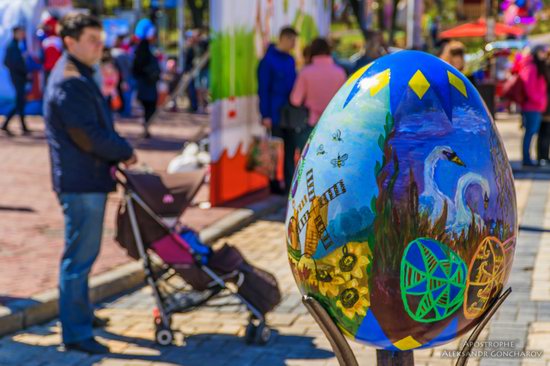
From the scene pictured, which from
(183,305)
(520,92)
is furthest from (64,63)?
(520,92)

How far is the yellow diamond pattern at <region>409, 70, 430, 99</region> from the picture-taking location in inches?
134

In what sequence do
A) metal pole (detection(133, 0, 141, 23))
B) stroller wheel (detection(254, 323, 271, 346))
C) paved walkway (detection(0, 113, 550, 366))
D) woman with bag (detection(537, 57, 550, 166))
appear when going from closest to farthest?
paved walkway (detection(0, 113, 550, 366)), stroller wheel (detection(254, 323, 271, 346)), woman with bag (detection(537, 57, 550, 166)), metal pole (detection(133, 0, 141, 23))

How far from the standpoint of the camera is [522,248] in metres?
→ 8.94

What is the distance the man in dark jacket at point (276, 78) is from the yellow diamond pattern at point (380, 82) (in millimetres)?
8234

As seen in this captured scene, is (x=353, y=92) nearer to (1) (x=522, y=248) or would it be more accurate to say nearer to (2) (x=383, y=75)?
(2) (x=383, y=75)

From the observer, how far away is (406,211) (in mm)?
3311

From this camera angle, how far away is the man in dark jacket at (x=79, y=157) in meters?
5.99

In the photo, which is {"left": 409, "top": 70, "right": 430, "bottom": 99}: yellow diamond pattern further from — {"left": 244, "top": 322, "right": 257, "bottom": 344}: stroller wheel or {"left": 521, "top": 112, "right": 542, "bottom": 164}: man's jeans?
{"left": 521, "top": 112, "right": 542, "bottom": 164}: man's jeans

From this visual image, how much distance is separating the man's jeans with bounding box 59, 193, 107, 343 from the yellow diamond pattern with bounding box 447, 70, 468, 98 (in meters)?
3.05

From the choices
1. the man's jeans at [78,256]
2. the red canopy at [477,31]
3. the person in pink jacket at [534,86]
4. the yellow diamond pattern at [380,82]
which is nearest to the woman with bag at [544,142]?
the person in pink jacket at [534,86]

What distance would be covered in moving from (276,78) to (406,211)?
336 inches

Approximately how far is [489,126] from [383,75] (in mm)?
391

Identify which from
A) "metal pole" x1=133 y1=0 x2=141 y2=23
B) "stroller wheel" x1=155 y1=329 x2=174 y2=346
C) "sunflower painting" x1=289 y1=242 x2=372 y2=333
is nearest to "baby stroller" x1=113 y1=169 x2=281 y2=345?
"stroller wheel" x1=155 y1=329 x2=174 y2=346

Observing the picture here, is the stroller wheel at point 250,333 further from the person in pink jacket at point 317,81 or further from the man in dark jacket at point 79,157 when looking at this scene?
the person in pink jacket at point 317,81
